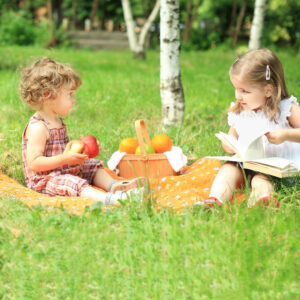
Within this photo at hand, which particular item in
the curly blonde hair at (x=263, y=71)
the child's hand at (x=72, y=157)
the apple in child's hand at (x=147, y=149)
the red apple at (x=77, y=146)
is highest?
the curly blonde hair at (x=263, y=71)

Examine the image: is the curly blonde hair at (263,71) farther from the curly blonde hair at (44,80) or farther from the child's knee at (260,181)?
the curly blonde hair at (44,80)

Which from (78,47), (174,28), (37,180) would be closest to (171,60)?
(174,28)

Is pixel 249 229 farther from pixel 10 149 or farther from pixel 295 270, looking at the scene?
pixel 10 149

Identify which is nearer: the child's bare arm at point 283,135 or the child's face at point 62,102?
the child's bare arm at point 283,135

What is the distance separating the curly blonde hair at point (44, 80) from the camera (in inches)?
137

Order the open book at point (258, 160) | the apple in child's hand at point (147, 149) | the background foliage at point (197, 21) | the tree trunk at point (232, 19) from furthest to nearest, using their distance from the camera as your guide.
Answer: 1. the tree trunk at point (232, 19)
2. the background foliage at point (197, 21)
3. the apple in child's hand at point (147, 149)
4. the open book at point (258, 160)

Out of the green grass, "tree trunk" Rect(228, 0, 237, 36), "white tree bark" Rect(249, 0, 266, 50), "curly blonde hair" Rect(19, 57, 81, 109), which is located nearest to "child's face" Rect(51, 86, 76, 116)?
Answer: "curly blonde hair" Rect(19, 57, 81, 109)

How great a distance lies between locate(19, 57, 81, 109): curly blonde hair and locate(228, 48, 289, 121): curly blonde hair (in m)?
1.27

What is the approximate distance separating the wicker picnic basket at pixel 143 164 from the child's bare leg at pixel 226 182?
70 centimetres

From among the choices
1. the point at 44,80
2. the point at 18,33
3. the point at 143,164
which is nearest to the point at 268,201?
the point at 143,164

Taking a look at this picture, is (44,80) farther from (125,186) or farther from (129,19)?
(129,19)

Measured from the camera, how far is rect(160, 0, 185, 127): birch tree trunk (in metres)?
4.99

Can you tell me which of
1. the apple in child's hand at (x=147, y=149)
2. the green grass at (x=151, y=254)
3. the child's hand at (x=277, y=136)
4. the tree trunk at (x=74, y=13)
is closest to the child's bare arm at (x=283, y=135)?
the child's hand at (x=277, y=136)

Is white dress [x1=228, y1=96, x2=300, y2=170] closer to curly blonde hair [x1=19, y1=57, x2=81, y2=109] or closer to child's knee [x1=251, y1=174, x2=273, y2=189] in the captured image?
child's knee [x1=251, y1=174, x2=273, y2=189]
